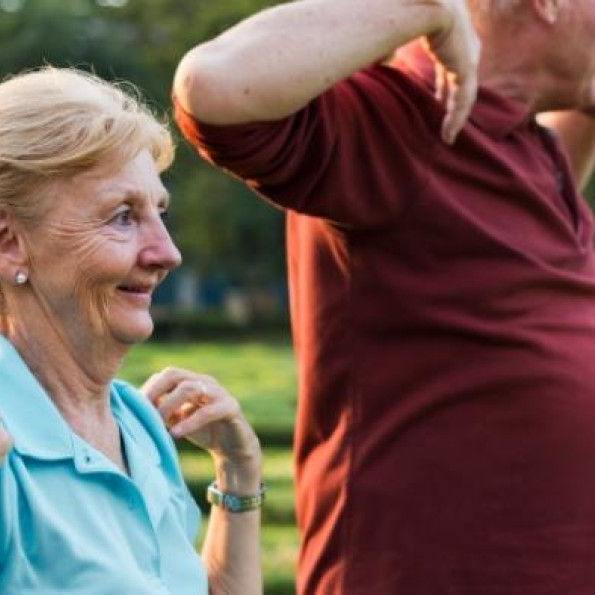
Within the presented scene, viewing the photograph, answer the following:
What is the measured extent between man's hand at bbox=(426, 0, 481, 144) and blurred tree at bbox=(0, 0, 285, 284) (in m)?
39.0

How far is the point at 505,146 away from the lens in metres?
3.20

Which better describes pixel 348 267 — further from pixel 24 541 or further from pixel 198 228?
pixel 198 228

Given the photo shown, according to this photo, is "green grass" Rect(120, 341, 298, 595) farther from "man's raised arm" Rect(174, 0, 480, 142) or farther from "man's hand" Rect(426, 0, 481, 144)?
"man's raised arm" Rect(174, 0, 480, 142)

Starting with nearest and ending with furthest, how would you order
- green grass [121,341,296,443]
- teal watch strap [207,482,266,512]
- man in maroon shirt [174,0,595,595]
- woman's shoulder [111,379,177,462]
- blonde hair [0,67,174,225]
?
blonde hair [0,67,174,225]
woman's shoulder [111,379,177,462]
teal watch strap [207,482,266,512]
man in maroon shirt [174,0,595,595]
green grass [121,341,296,443]

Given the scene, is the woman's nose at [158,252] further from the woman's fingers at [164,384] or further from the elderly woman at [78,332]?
the woman's fingers at [164,384]

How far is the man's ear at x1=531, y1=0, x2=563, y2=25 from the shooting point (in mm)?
3184

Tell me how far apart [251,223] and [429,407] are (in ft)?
141

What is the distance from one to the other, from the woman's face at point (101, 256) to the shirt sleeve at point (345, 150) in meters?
0.36

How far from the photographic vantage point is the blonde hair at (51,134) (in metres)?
2.36

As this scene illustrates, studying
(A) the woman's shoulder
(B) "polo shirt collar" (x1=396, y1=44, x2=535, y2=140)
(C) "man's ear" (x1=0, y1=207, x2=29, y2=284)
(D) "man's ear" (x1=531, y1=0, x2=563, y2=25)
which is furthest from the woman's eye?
(D) "man's ear" (x1=531, y1=0, x2=563, y2=25)

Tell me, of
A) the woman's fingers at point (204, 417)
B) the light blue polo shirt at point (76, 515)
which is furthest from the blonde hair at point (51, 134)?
the woman's fingers at point (204, 417)

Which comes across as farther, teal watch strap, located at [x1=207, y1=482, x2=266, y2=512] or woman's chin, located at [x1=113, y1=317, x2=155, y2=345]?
teal watch strap, located at [x1=207, y1=482, x2=266, y2=512]

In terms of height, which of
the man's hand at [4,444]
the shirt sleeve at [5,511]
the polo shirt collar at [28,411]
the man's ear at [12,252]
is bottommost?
the shirt sleeve at [5,511]

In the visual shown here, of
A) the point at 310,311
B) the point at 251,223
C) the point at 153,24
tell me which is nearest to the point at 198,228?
the point at 251,223
